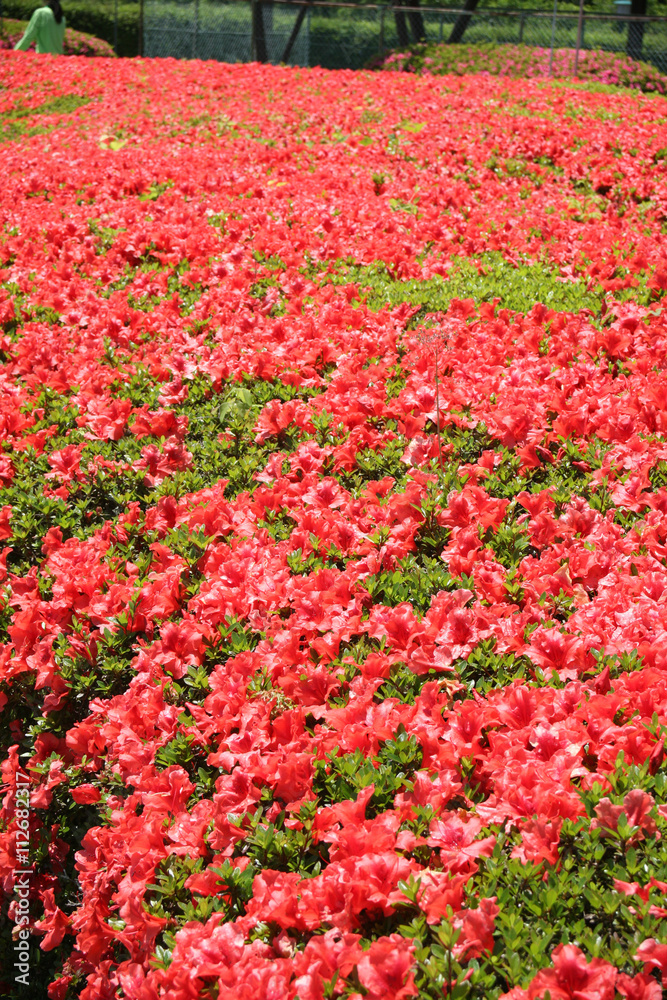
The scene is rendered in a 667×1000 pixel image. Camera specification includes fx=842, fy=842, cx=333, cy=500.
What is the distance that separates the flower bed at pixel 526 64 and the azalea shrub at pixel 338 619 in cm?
1521

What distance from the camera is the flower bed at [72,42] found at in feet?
88.7

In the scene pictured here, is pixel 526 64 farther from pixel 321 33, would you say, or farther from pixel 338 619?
pixel 338 619

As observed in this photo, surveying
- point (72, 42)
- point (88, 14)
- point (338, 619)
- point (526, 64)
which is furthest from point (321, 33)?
point (338, 619)

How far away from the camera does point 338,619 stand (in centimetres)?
270

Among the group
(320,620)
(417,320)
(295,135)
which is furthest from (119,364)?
(295,135)

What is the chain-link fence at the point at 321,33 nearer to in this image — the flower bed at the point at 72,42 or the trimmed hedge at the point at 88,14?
Result: the trimmed hedge at the point at 88,14

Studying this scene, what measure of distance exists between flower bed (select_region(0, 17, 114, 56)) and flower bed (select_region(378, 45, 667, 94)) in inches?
439

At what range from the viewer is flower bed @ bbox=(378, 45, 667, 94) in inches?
733

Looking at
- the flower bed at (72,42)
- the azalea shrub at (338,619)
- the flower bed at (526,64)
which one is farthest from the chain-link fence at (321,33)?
the azalea shrub at (338,619)

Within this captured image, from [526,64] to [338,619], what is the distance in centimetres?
2148

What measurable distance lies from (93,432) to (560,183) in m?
5.94

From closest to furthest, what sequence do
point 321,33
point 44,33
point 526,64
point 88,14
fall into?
point 526,64
point 44,33
point 321,33
point 88,14

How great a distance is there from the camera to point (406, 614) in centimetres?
262

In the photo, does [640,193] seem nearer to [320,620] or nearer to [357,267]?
[357,267]
